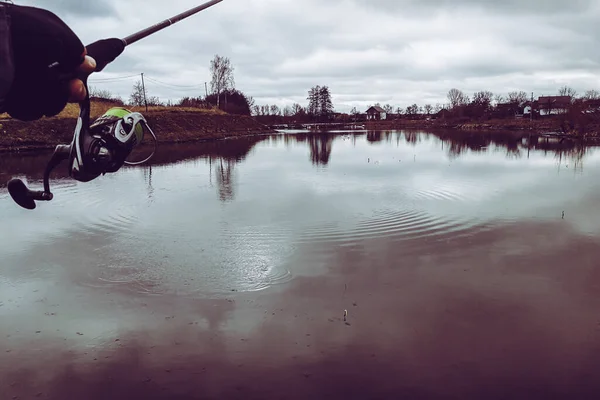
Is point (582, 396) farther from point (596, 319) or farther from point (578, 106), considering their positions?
point (578, 106)

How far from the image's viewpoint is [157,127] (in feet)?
204

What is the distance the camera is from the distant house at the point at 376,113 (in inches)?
6731

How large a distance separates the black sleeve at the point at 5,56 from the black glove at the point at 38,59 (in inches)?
1.0

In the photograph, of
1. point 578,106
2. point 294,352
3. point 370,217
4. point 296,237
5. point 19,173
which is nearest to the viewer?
point 294,352

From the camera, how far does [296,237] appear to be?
13172 mm

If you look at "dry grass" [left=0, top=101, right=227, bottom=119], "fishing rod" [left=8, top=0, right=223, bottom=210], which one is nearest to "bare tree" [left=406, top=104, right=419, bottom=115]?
"dry grass" [left=0, top=101, right=227, bottom=119]

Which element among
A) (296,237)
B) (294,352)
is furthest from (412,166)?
(294,352)

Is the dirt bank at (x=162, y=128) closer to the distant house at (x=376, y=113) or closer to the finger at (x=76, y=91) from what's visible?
the finger at (x=76, y=91)

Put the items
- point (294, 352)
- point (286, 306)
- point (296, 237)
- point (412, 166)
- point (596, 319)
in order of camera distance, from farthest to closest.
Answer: point (412, 166) < point (296, 237) < point (286, 306) < point (596, 319) < point (294, 352)

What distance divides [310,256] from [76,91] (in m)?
9.46

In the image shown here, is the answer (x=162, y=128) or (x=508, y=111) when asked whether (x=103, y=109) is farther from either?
(x=508, y=111)

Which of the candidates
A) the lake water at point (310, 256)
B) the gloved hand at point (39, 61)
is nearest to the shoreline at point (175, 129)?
the lake water at point (310, 256)

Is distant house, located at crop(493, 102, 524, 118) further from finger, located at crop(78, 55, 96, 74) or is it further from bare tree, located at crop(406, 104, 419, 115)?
finger, located at crop(78, 55, 96, 74)

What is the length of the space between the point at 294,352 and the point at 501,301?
14.7ft
